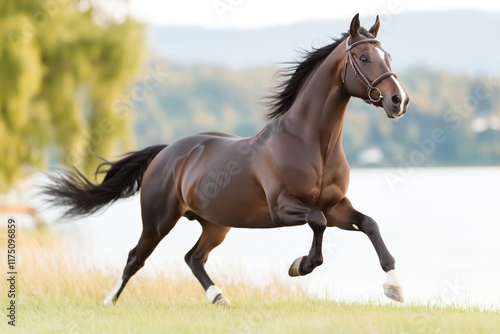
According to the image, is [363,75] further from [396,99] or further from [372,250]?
[372,250]

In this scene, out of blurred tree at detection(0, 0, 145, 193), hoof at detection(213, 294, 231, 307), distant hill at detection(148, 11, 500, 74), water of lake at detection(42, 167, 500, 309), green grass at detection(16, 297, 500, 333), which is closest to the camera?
green grass at detection(16, 297, 500, 333)

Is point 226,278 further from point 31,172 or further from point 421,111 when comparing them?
point 421,111

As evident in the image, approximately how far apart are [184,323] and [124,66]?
1153 cm

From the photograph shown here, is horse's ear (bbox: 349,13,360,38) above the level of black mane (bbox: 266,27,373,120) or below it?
above

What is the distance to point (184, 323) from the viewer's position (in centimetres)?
529

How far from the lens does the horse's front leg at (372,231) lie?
198 inches

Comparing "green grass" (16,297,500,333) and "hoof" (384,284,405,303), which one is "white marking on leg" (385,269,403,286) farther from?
"green grass" (16,297,500,333)

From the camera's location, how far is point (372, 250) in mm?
15680

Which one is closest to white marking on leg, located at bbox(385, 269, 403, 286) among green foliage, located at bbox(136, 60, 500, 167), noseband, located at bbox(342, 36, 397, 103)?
noseband, located at bbox(342, 36, 397, 103)

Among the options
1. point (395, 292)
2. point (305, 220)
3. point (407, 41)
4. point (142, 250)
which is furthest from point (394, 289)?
point (407, 41)

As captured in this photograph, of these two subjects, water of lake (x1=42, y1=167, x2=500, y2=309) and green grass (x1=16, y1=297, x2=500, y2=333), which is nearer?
green grass (x1=16, y1=297, x2=500, y2=333)

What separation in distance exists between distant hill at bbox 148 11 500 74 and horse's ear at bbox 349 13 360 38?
82.6 meters

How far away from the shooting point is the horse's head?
4898 mm

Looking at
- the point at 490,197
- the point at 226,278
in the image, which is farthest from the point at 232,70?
the point at 226,278
